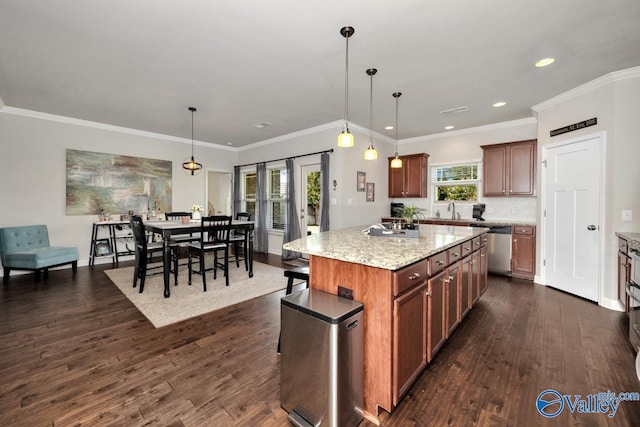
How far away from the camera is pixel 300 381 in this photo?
1.53 meters

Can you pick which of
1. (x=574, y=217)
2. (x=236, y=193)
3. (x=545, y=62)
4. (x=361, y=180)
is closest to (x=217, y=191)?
(x=236, y=193)

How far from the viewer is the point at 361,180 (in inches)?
221

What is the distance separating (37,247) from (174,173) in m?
2.67

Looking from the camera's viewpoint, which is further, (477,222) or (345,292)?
(477,222)

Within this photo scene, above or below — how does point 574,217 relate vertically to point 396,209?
below

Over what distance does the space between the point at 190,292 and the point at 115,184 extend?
343 centimetres

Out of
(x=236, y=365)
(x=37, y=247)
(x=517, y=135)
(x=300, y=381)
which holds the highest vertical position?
(x=517, y=135)

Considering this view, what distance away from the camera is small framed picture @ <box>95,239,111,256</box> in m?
5.26

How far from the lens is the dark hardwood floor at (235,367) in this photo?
161cm

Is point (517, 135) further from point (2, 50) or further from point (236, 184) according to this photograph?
point (2, 50)

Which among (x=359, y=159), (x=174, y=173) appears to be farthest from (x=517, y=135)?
(x=174, y=173)

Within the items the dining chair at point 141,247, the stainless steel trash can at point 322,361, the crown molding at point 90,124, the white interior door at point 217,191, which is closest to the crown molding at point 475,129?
the crown molding at point 90,124

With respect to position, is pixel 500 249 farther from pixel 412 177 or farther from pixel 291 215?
pixel 291 215

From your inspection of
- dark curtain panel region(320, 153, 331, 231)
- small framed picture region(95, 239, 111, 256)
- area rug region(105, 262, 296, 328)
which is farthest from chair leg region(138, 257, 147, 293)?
dark curtain panel region(320, 153, 331, 231)
